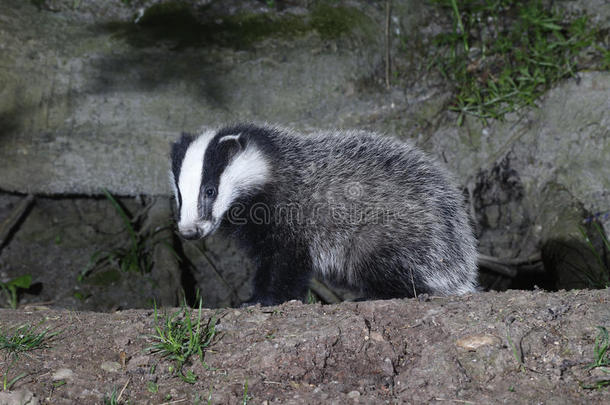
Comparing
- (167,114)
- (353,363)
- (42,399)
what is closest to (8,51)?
(167,114)

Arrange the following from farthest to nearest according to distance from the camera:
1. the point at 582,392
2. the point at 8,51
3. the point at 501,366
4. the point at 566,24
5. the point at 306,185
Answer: the point at 566,24, the point at 8,51, the point at 306,185, the point at 501,366, the point at 582,392

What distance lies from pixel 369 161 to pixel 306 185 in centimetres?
45

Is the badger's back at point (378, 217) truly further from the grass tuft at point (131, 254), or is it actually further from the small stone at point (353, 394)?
the grass tuft at point (131, 254)

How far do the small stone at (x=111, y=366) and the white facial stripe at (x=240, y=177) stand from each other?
1.15 m

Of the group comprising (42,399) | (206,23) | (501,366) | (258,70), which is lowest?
(42,399)

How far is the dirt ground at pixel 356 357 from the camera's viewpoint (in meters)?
2.35

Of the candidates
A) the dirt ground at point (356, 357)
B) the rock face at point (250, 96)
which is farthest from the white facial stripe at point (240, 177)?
the rock face at point (250, 96)

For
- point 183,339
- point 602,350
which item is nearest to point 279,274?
point 183,339

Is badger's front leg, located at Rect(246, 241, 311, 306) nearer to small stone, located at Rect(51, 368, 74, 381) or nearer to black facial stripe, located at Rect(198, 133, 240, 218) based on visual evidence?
black facial stripe, located at Rect(198, 133, 240, 218)

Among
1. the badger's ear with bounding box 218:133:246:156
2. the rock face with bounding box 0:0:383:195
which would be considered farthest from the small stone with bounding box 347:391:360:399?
the rock face with bounding box 0:0:383:195

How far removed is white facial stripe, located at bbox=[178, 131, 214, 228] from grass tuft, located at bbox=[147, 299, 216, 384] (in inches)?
29.0

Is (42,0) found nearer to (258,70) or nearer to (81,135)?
(81,135)

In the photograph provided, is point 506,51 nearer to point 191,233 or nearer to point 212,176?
point 212,176

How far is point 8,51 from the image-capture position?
473cm
